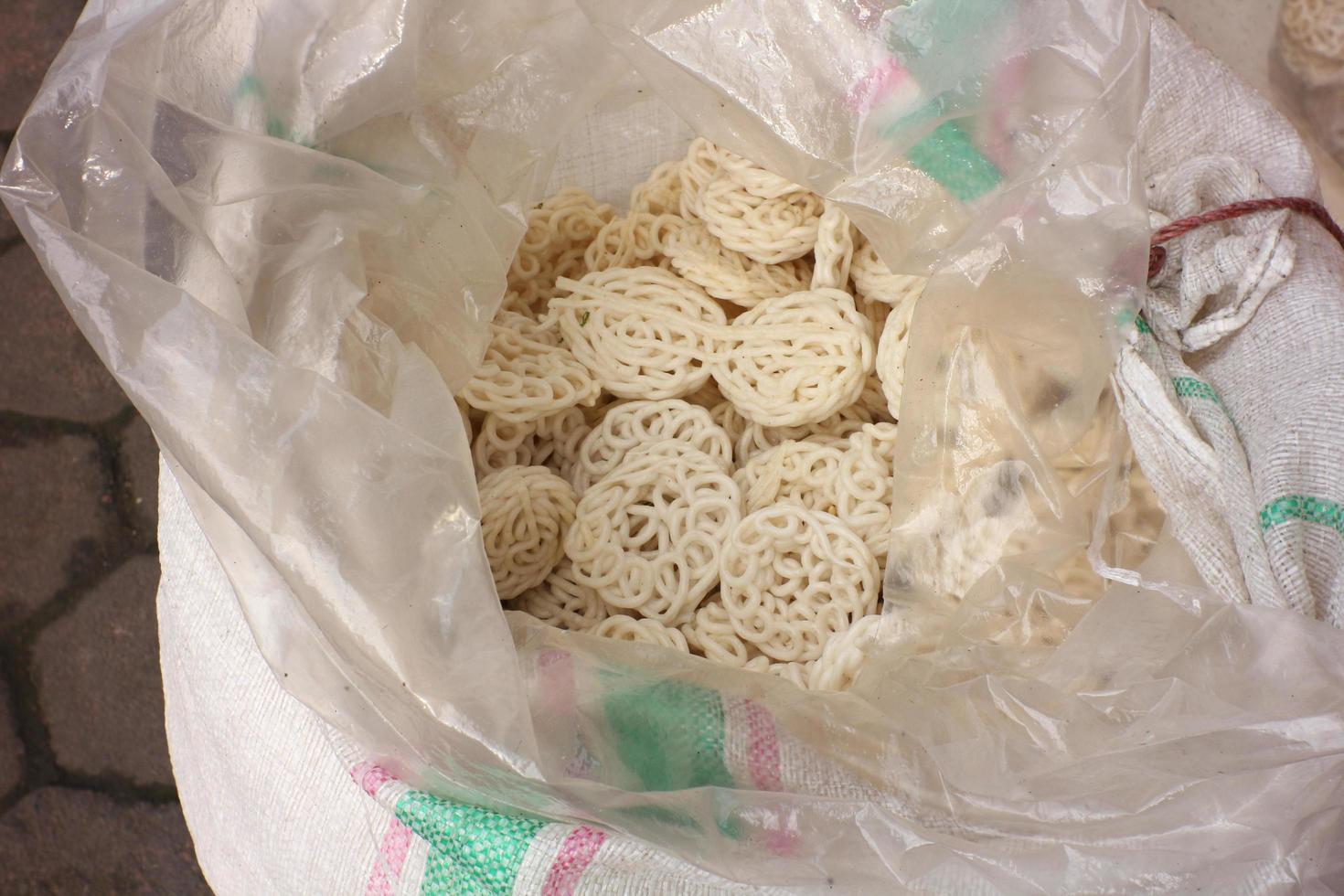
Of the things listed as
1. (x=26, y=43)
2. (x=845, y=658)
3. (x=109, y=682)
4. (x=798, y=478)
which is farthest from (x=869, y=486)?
(x=26, y=43)

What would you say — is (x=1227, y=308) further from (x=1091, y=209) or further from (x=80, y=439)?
(x=80, y=439)

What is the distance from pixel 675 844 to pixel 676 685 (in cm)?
13

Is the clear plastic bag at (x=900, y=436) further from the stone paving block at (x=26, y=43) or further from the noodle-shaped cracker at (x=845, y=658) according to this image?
the stone paving block at (x=26, y=43)

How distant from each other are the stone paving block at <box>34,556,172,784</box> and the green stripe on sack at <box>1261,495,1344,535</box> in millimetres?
1256

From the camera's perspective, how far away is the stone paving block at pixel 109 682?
4.62 ft

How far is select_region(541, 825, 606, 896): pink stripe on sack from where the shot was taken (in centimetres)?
57

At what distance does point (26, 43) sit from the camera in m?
1.71

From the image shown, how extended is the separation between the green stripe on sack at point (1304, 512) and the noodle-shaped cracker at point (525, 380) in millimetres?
531

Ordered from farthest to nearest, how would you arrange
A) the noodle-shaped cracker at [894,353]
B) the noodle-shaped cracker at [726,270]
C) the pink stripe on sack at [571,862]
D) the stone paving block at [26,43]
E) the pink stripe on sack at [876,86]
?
1. the stone paving block at [26,43]
2. the noodle-shaped cracker at [726,270]
3. the noodle-shaped cracker at [894,353]
4. the pink stripe on sack at [876,86]
5. the pink stripe on sack at [571,862]

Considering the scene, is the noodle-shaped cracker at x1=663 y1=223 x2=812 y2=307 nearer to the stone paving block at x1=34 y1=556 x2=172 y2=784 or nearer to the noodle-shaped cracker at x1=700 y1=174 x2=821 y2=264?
the noodle-shaped cracker at x1=700 y1=174 x2=821 y2=264

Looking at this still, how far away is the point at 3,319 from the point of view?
1593 millimetres

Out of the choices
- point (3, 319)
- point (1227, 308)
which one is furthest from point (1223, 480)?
point (3, 319)

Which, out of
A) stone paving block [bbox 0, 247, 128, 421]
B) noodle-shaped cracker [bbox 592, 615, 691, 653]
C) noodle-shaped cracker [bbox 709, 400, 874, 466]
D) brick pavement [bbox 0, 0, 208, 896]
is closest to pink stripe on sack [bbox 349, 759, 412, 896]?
noodle-shaped cracker [bbox 592, 615, 691, 653]

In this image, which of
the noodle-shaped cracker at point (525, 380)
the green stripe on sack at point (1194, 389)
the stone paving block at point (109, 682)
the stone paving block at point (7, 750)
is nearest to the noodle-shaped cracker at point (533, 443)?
the noodle-shaped cracker at point (525, 380)
